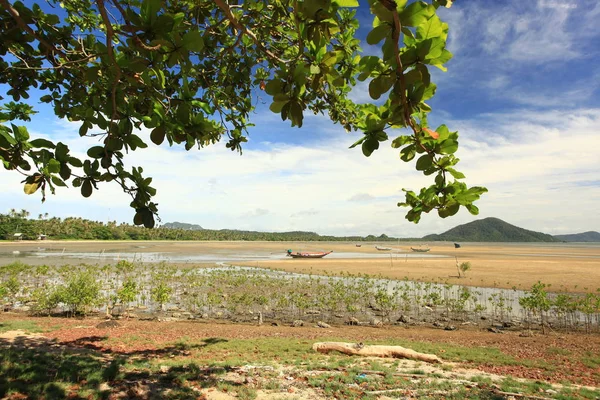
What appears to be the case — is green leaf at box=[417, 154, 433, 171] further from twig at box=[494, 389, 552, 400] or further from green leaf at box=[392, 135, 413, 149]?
twig at box=[494, 389, 552, 400]

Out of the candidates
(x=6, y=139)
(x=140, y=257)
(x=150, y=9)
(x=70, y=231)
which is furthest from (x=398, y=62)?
(x=70, y=231)

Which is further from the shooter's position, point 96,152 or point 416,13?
point 96,152

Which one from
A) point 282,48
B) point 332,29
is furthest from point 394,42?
point 282,48

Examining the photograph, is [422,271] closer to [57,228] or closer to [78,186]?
[78,186]

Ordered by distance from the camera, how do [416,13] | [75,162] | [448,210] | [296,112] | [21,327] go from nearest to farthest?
[416,13]
[296,112]
[448,210]
[75,162]
[21,327]

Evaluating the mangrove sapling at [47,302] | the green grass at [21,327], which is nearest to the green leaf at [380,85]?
the green grass at [21,327]

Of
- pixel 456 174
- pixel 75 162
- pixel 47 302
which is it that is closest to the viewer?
pixel 456 174

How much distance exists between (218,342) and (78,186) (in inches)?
369

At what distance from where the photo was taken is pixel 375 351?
906cm

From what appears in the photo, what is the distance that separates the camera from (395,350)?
909 cm

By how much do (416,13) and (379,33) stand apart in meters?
0.13

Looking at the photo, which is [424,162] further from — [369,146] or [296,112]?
[296,112]

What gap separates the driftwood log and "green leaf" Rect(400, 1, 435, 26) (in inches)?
366

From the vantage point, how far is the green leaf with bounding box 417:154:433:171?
1548 millimetres
